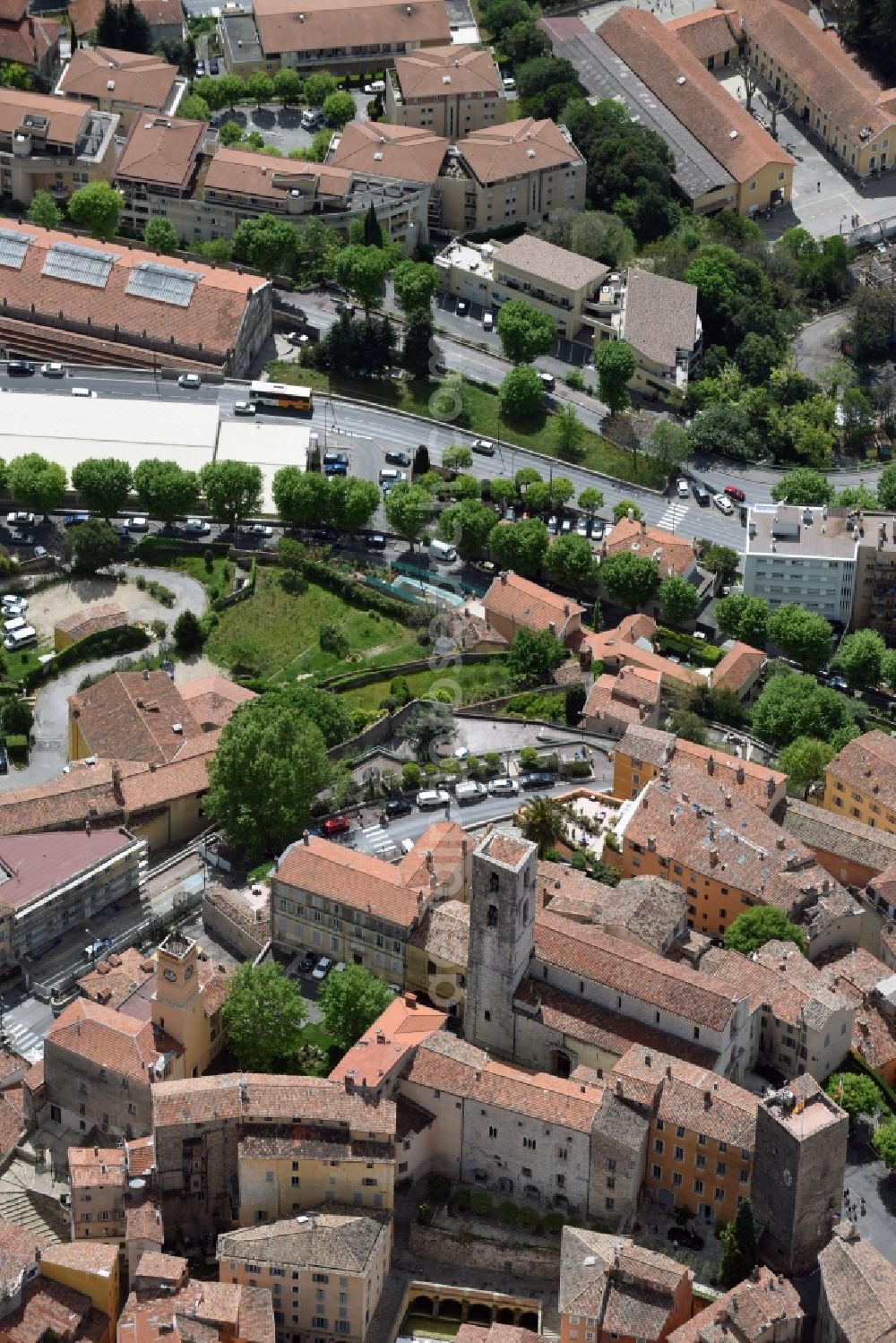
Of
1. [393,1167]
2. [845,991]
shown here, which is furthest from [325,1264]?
[845,991]

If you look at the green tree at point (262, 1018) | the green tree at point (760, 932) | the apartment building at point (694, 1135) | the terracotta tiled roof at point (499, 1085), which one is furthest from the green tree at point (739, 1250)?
the green tree at point (262, 1018)

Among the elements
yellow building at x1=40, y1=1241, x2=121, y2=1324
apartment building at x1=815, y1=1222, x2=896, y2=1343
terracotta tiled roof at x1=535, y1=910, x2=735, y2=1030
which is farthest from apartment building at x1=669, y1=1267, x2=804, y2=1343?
yellow building at x1=40, y1=1241, x2=121, y2=1324

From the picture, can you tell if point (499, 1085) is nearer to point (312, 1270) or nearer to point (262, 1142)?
point (262, 1142)

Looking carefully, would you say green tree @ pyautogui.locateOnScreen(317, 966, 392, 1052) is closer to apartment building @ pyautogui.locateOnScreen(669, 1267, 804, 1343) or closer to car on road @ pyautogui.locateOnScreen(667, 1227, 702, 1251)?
car on road @ pyautogui.locateOnScreen(667, 1227, 702, 1251)

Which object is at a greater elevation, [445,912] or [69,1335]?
[445,912]

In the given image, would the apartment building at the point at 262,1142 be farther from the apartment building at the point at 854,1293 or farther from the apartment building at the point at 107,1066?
the apartment building at the point at 854,1293

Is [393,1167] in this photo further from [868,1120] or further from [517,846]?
[868,1120]

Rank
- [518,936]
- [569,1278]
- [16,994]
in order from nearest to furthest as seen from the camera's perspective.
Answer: [569,1278]
[518,936]
[16,994]

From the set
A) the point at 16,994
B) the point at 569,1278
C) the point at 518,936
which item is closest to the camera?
the point at 569,1278
